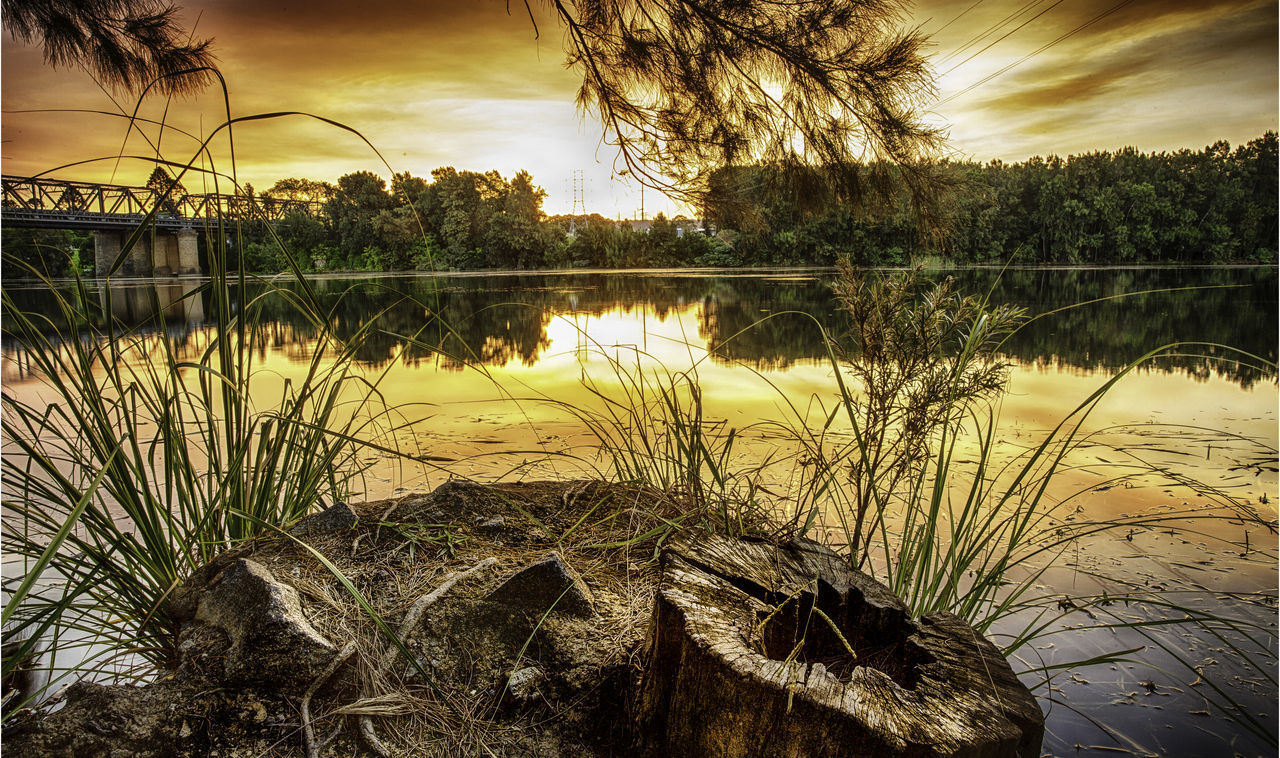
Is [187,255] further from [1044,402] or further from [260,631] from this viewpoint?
[260,631]

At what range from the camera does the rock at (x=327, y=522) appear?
142cm

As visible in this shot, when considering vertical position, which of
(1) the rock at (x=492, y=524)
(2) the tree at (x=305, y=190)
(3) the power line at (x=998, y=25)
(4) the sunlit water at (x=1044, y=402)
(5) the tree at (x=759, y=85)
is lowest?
(4) the sunlit water at (x=1044, y=402)

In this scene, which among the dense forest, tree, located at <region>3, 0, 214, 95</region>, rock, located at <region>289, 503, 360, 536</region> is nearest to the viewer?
rock, located at <region>289, 503, 360, 536</region>

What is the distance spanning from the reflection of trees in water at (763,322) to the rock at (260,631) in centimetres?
234

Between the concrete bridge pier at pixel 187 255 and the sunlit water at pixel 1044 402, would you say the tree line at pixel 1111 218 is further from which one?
the concrete bridge pier at pixel 187 255

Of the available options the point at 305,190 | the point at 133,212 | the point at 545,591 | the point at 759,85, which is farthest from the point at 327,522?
the point at 305,190

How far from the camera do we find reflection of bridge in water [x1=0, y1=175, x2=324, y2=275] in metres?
1.33

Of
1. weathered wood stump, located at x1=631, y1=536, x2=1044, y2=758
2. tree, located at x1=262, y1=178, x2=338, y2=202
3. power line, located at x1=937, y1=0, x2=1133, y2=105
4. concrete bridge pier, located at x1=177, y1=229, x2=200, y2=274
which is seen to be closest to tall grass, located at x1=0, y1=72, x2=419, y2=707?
weathered wood stump, located at x1=631, y1=536, x2=1044, y2=758

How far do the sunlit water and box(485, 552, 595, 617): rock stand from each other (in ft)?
1.11

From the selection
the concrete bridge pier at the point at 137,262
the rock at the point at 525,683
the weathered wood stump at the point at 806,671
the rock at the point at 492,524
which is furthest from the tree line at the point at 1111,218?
the concrete bridge pier at the point at 137,262

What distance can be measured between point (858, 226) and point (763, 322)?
10.4 metres

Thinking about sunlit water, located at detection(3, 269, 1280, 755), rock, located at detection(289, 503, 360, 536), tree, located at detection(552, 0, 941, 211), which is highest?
tree, located at detection(552, 0, 941, 211)

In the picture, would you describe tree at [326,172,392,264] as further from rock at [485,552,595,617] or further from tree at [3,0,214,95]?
rock at [485,552,595,617]

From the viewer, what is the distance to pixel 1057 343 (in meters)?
6.91
